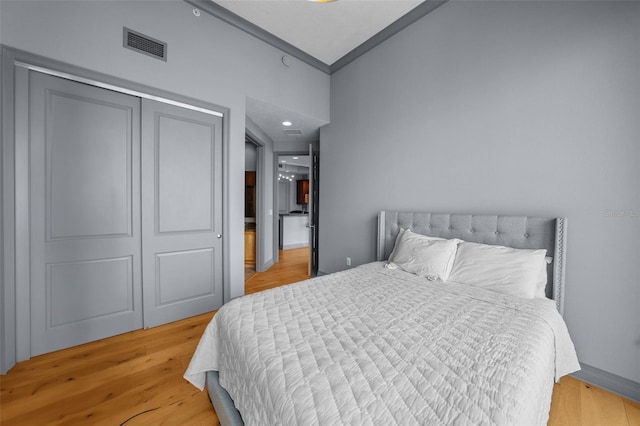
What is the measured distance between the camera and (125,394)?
1.65 m

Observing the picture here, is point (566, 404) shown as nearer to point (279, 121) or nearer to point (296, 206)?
point (279, 121)

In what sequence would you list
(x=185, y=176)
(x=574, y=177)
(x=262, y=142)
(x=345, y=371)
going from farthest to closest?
(x=262, y=142) → (x=185, y=176) → (x=574, y=177) → (x=345, y=371)

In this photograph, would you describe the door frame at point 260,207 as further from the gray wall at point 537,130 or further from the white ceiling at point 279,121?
the gray wall at point 537,130

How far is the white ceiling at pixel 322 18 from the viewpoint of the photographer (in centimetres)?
271

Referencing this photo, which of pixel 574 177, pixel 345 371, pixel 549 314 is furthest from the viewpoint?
pixel 574 177

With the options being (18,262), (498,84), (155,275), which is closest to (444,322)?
(498,84)

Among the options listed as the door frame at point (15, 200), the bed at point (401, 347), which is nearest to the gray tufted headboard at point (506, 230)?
the bed at point (401, 347)

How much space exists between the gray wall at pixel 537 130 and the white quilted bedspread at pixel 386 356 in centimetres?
50

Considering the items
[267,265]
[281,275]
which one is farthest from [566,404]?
[267,265]

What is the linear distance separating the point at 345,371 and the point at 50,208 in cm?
261

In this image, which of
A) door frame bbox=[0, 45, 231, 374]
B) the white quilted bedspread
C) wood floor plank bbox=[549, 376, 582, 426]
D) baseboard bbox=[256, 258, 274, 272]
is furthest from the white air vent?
wood floor plank bbox=[549, 376, 582, 426]

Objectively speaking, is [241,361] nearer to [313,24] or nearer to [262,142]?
[313,24]

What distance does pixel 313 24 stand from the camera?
300 centimetres

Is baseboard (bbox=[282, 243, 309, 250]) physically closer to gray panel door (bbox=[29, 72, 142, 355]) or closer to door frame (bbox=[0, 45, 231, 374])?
gray panel door (bbox=[29, 72, 142, 355])
